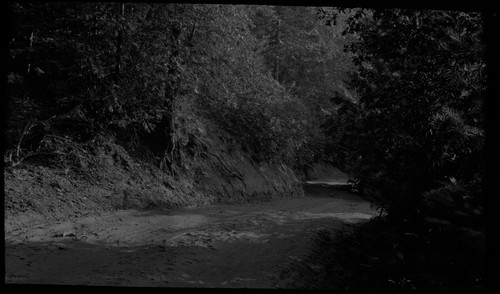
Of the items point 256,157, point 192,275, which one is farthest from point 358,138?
point 256,157

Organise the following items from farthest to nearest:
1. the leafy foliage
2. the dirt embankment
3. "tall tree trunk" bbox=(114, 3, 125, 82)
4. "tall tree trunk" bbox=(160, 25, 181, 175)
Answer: "tall tree trunk" bbox=(160, 25, 181, 175) → "tall tree trunk" bbox=(114, 3, 125, 82) → the dirt embankment → the leafy foliage

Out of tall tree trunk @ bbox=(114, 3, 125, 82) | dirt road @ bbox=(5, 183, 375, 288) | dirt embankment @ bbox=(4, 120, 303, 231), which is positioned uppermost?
tall tree trunk @ bbox=(114, 3, 125, 82)

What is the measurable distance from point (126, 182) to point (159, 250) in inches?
182

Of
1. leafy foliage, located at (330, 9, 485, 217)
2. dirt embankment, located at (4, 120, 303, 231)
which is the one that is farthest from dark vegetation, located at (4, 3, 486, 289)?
dirt embankment, located at (4, 120, 303, 231)

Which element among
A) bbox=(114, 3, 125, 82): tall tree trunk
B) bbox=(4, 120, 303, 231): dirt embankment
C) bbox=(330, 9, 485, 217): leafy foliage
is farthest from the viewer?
bbox=(114, 3, 125, 82): tall tree trunk

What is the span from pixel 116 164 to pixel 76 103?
1954mm

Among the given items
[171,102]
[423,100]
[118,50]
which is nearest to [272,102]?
[171,102]

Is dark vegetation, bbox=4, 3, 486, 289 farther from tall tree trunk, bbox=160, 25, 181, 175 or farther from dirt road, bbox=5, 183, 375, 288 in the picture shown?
dirt road, bbox=5, 183, 375, 288

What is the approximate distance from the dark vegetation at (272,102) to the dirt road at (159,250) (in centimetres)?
181

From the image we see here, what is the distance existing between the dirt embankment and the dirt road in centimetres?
71

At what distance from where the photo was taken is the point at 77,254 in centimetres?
655

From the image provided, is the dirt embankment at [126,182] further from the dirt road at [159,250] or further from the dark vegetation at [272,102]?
the dirt road at [159,250]

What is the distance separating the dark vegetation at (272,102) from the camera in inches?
237

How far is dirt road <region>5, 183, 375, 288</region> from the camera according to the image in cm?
580
